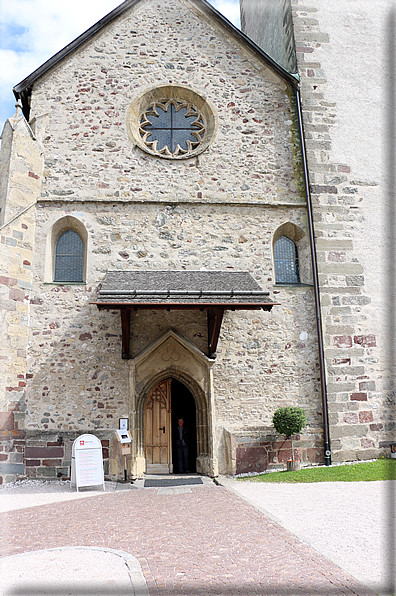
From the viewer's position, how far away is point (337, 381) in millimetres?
10297

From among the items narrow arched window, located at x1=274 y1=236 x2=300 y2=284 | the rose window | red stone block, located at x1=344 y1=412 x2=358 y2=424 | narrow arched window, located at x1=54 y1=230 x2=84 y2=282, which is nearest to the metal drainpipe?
red stone block, located at x1=344 y1=412 x2=358 y2=424

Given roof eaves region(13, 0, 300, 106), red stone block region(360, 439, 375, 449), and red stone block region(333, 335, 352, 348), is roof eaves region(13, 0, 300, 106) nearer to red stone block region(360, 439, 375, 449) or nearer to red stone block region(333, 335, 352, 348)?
red stone block region(333, 335, 352, 348)

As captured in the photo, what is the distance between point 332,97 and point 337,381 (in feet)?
23.6

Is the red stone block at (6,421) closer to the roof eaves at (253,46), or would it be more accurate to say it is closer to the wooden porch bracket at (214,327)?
the wooden porch bracket at (214,327)

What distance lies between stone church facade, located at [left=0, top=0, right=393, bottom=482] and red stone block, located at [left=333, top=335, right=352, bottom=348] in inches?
1.3

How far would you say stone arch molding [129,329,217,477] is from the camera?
9.80 metres

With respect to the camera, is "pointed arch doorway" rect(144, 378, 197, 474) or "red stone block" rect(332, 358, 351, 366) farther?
"red stone block" rect(332, 358, 351, 366)

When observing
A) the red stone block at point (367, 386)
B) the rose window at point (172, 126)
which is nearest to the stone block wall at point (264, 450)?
the red stone block at point (367, 386)

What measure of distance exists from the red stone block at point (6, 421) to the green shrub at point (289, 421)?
532 cm

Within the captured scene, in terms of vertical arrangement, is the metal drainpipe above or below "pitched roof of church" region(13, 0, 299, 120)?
below

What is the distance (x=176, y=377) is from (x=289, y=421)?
2582 millimetres

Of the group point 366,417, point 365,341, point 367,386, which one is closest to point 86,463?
point 366,417

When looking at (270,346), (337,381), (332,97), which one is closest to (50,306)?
(270,346)

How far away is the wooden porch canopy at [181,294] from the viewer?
29.5 ft
